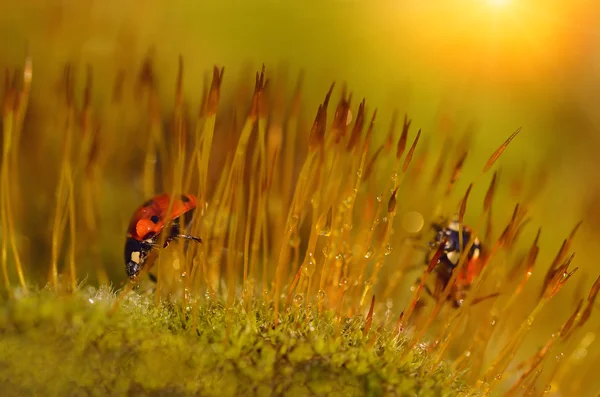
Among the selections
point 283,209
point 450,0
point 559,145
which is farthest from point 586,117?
point 283,209

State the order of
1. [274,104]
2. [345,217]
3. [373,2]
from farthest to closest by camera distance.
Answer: [373,2], [274,104], [345,217]

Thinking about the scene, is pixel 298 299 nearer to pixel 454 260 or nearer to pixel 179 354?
pixel 179 354

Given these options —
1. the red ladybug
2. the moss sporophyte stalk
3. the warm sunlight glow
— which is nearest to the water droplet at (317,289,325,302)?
the moss sporophyte stalk

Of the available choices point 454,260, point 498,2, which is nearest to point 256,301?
point 454,260

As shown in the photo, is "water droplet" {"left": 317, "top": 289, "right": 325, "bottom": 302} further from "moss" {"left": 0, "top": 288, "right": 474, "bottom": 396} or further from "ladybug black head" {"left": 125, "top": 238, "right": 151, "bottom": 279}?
"ladybug black head" {"left": 125, "top": 238, "right": 151, "bottom": 279}

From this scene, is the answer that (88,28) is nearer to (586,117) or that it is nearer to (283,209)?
(283,209)

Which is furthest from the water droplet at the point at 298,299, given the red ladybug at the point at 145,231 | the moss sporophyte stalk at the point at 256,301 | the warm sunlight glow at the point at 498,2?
the warm sunlight glow at the point at 498,2
